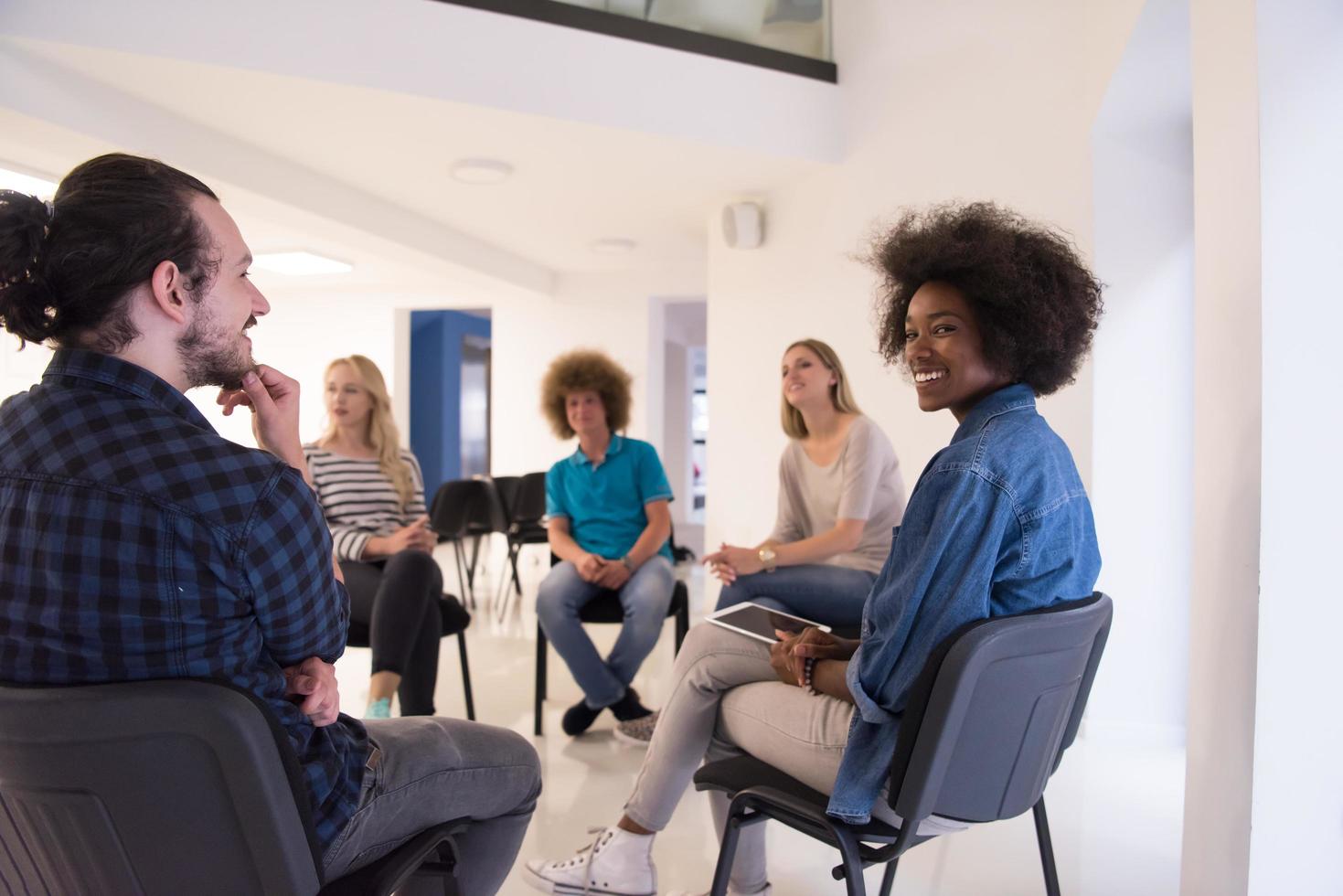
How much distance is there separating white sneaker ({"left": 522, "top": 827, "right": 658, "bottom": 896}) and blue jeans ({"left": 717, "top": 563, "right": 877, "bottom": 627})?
→ 0.81 meters

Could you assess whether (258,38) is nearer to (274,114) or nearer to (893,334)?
(274,114)

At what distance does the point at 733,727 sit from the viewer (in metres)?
1.68

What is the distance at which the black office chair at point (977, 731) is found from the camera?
1200mm

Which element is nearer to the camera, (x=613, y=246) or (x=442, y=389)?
(x=613, y=246)

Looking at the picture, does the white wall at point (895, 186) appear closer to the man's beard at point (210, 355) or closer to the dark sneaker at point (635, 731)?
the dark sneaker at point (635, 731)

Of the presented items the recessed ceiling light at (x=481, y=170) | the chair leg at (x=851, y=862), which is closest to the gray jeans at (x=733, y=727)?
the chair leg at (x=851, y=862)

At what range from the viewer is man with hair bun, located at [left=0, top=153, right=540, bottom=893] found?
94 centimetres

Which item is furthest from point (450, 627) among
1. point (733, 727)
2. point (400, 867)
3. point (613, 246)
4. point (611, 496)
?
point (613, 246)

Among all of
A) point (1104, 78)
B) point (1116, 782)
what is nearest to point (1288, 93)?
point (1104, 78)

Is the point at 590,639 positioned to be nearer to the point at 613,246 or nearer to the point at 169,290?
the point at 169,290

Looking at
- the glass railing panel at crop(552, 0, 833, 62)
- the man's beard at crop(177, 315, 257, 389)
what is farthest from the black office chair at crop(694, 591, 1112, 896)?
the glass railing panel at crop(552, 0, 833, 62)

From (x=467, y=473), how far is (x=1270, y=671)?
1053cm

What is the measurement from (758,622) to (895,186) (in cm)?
281

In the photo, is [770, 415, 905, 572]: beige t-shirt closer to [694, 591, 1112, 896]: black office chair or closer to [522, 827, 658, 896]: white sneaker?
[522, 827, 658, 896]: white sneaker
